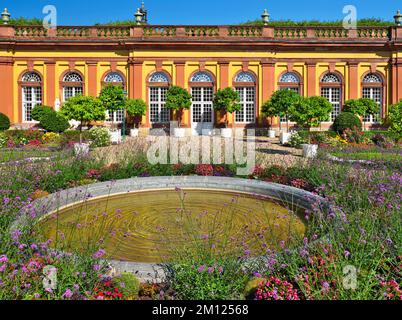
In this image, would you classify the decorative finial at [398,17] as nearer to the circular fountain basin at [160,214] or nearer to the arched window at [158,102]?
the arched window at [158,102]

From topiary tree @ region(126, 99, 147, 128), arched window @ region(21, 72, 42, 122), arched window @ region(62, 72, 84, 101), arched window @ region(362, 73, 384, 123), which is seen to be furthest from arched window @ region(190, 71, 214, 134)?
arched window @ region(21, 72, 42, 122)

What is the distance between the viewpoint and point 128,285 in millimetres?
3184

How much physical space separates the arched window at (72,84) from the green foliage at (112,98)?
3.55 m

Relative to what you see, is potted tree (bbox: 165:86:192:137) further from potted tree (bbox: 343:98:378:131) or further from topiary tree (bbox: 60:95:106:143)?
potted tree (bbox: 343:98:378:131)

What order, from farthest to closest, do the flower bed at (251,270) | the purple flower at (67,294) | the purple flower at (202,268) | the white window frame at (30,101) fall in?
the white window frame at (30,101) → the purple flower at (202,268) → the flower bed at (251,270) → the purple flower at (67,294)

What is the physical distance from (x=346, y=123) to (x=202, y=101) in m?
7.85

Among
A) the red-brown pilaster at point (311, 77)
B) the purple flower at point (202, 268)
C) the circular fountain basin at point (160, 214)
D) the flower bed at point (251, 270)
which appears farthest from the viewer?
the red-brown pilaster at point (311, 77)

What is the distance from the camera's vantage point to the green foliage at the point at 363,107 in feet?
65.0

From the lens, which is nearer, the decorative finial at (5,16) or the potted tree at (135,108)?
the potted tree at (135,108)

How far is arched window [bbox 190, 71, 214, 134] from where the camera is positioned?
21375 mm

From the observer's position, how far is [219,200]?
6.85 meters

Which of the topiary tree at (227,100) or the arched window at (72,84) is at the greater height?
the arched window at (72,84)

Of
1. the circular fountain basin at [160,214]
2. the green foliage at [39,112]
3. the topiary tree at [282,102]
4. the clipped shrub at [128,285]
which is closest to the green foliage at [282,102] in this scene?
the topiary tree at [282,102]

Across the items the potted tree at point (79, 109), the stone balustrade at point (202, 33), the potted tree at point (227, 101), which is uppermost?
the stone balustrade at point (202, 33)
